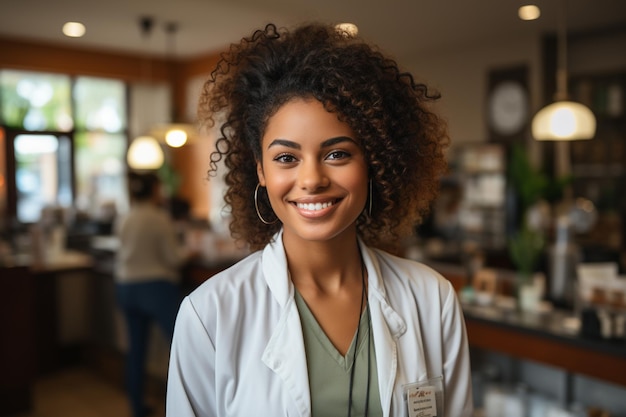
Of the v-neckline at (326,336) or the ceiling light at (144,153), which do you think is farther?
the ceiling light at (144,153)

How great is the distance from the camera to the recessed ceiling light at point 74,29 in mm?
6671

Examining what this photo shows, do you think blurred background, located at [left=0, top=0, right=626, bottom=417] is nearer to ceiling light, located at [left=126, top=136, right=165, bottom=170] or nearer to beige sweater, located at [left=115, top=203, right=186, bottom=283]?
ceiling light, located at [left=126, top=136, right=165, bottom=170]

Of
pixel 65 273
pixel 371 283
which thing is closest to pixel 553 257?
pixel 371 283

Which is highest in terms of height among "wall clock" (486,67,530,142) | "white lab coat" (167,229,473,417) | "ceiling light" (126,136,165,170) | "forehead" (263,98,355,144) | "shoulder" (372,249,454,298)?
"wall clock" (486,67,530,142)

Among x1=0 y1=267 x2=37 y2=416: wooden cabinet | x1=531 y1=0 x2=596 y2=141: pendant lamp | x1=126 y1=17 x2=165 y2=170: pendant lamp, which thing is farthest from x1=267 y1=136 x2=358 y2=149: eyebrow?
x1=126 y1=17 x2=165 y2=170: pendant lamp

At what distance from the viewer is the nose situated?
1195 millimetres

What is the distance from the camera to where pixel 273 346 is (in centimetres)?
124

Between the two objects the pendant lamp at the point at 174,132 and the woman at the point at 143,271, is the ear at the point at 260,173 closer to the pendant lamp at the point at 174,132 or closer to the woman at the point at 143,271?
the woman at the point at 143,271

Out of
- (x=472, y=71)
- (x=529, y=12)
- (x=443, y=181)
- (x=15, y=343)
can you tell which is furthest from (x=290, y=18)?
(x=15, y=343)

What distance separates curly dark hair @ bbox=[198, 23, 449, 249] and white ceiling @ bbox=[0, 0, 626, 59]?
12.7 ft

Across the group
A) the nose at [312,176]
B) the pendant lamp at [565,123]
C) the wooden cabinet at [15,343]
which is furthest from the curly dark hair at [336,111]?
the wooden cabinet at [15,343]

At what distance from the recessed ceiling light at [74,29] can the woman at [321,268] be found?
590 cm

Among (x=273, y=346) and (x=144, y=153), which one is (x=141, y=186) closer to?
(x=144, y=153)

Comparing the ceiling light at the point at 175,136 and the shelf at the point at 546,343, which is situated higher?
the ceiling light at the point at 175,136
